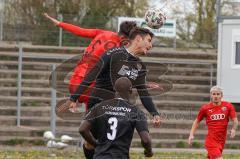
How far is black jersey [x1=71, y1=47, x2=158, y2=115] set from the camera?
31.3 ft

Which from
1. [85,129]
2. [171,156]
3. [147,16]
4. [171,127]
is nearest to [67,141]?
[171,156]

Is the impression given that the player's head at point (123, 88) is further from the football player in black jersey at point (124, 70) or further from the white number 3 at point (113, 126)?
the football player in black jersey at point (124, 70)

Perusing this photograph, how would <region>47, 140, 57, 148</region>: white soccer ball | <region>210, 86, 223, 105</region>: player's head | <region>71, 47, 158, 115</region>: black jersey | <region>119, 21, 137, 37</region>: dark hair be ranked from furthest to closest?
<region>47, 140, 57, 148</region>: white soccer ball < <region>210, 86, 223, 105</region>: player's head < <region>119, 21, 137, 37</region>: dark hair < <region>71, 47, 158, 115</region>: black jersey

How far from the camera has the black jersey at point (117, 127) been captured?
812 centimetres

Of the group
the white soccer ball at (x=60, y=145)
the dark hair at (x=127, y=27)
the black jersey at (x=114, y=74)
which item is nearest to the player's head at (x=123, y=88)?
the black jersey at (x=114, y=74)

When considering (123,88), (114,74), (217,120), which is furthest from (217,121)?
(123,88)

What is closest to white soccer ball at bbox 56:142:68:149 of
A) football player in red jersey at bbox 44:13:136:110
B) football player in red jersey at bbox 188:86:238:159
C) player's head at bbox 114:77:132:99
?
football player in red jersey at bbox 188:86:238:159

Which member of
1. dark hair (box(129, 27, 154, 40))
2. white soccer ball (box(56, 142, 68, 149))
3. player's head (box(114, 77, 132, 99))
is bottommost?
white soccer ball (box(56, 142, 68, 149))

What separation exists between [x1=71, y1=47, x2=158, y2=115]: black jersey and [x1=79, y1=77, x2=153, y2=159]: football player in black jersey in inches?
50.5

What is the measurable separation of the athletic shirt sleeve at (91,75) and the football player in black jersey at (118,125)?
4.84 ft

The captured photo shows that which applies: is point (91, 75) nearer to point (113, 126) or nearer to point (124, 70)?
point (124, 70)

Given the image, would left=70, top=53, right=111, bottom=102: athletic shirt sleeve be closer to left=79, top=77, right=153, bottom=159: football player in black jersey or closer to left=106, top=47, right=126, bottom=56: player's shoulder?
left=106, top=47, right=126, bottom=56: player's shoulder

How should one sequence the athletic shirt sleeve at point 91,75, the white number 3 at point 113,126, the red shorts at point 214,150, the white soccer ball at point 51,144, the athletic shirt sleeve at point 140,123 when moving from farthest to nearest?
the white soccer ball at point 51,144 < the red shorts at point 214,150 < the athletic shirt sleeve at point 91,75 < the athletic shirt sleeve at point 140,123 < the white number 3 at point 113,126

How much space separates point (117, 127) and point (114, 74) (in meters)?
1.65
